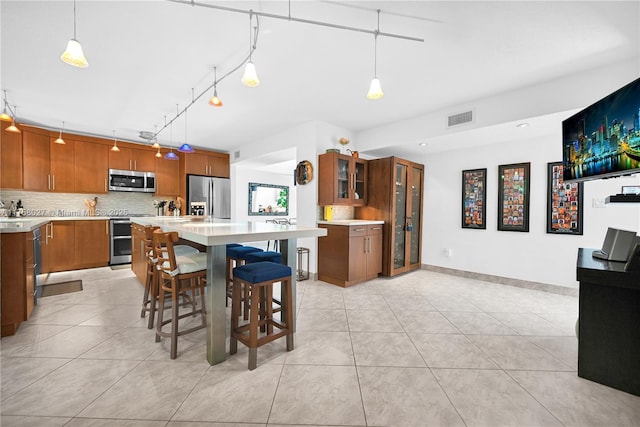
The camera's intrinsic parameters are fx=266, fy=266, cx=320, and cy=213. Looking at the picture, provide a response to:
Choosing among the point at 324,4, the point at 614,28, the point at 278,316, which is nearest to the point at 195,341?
the point at 278,316

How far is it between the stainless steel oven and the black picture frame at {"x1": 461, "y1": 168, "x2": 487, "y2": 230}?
6061 mm

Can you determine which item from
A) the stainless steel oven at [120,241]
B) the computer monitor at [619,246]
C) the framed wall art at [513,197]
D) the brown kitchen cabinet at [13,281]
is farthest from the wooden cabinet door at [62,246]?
the framed wall art at [513,197]

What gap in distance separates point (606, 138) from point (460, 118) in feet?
5.72

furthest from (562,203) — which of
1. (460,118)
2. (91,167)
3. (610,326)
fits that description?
(91,167)

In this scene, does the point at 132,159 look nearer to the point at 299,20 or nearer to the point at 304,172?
the point at 304,172

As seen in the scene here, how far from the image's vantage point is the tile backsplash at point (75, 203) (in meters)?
4.74

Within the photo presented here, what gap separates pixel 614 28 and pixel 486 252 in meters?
3.12

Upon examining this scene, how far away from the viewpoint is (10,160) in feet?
14.0

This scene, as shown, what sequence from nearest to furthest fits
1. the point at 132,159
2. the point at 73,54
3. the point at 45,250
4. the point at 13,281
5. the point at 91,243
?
1. the point at 73,54
2. the point at 13,281
3. the point at 45,250
4. the point at 91,243
5. the point at 132,159

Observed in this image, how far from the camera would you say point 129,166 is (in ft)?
17.8

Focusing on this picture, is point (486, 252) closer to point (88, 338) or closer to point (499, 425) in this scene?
point (499, 425)

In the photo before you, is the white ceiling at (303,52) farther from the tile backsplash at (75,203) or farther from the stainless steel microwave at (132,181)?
the tile backsplash at (75,203)

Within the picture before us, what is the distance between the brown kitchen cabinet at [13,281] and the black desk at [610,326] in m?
4.42

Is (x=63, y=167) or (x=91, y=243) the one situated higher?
(x=63, y=167)
